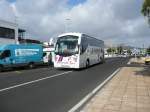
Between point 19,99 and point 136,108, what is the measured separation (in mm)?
4394

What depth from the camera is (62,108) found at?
9945 millimetres

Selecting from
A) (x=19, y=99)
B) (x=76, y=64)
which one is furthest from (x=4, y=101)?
(x=76, y=64)

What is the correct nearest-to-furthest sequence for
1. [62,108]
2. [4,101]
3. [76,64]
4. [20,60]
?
[62,108], [4,101], [76,64], [20,60]

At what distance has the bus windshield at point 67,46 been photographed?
28766 millimetres

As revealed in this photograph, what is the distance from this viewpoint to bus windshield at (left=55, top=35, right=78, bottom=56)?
2877 cm

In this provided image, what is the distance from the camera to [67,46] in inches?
1142

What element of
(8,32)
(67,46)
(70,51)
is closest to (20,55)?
(67,46)

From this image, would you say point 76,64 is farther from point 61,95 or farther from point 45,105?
point 45,105

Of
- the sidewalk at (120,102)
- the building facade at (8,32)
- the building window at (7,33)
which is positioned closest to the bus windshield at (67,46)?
the sidewalk at (120,102)

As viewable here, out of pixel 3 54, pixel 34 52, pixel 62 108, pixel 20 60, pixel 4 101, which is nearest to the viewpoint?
pixel 62 108

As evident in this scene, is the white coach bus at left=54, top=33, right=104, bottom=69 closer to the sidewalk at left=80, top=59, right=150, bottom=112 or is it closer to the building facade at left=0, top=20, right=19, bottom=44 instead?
the sidewalk at left=80, top=59, right=150, bottom=112

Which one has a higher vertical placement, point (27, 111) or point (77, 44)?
point (77, 44)

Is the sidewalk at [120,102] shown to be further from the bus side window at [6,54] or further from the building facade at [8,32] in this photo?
the building facade at [8,32]

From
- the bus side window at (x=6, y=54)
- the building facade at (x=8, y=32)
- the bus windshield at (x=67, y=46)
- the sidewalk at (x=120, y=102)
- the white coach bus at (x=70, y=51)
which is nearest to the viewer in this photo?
the sidewalk at (x=120, y=102)
